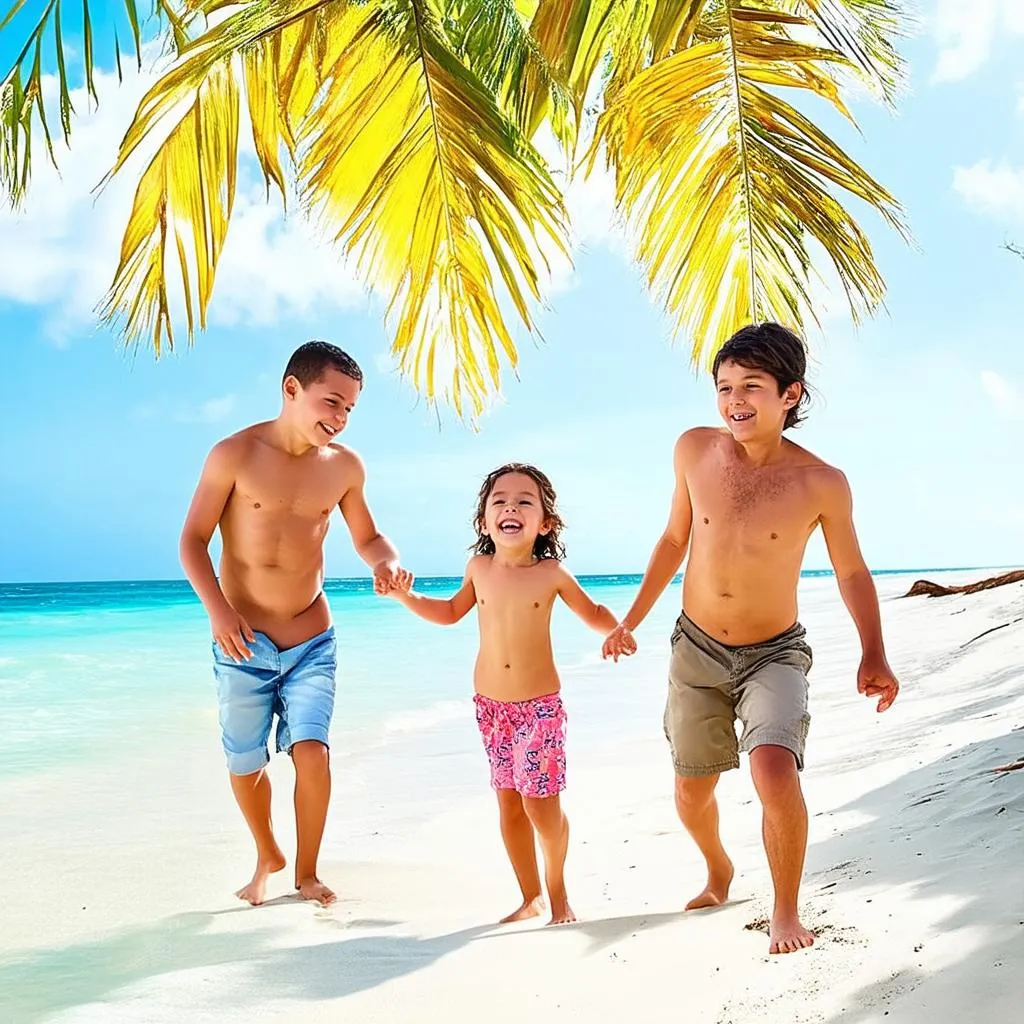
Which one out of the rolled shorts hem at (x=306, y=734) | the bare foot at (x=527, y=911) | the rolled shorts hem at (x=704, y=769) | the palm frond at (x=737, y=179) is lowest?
the bare foot at (x=527, y=911)

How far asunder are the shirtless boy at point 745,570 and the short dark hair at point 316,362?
1.19 meters

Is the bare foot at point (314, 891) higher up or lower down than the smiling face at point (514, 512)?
lower down

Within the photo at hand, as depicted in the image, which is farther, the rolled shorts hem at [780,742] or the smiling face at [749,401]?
the smiling face at [749,401]

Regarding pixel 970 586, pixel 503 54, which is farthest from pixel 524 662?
pixel 970 586

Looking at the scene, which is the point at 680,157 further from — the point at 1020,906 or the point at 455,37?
the point at 1020,906

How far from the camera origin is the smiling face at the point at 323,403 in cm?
351

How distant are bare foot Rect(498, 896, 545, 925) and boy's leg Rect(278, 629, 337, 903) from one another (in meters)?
0.62

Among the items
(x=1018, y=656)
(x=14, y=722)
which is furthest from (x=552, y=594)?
(x=14, y=722)

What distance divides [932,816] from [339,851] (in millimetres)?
2313

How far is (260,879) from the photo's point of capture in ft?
11.7

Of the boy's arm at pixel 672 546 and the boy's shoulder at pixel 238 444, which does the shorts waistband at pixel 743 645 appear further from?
the boy's shoulder at pixel 238 444

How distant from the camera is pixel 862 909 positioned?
248 cm

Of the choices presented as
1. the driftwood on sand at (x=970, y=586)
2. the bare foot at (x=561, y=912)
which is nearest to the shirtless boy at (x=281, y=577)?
the bare foot at (x=561, y=912)

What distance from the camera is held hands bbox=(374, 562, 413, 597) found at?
3582mm
